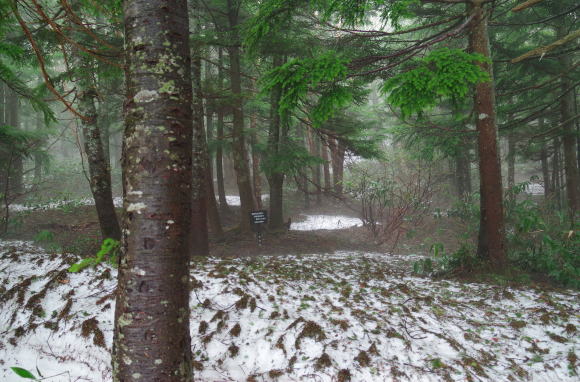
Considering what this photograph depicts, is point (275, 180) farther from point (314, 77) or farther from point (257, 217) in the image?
point (314, 77)

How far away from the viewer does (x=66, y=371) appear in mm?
3109

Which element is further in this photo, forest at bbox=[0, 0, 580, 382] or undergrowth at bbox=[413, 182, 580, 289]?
undergrowth at bbox=[413, 182, 580, 289]

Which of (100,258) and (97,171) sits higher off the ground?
(97,171)

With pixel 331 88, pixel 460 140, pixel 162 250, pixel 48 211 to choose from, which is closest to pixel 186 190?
pixel 162 250

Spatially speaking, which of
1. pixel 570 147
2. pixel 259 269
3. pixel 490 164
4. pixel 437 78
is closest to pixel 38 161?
pixel 259 269

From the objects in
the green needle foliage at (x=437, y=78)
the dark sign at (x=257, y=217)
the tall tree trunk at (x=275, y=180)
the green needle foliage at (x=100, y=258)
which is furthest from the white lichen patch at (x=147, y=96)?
the tall tree trunk at (x=275, y=180)

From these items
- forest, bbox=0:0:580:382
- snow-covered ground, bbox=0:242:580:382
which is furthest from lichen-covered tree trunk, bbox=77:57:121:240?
snow-covered ground, bbox=0:242:580:382

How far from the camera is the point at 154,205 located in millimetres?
1837

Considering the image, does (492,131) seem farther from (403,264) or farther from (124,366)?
(124,366)

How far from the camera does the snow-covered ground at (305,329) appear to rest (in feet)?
10.3

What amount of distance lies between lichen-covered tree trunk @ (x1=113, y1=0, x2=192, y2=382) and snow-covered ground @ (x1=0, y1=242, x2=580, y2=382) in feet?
4.82

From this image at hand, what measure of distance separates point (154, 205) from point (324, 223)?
48.9ft

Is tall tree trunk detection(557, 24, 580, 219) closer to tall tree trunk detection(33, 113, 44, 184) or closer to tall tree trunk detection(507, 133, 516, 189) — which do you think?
tall tree trunk detection(507, 133, 516, 189)

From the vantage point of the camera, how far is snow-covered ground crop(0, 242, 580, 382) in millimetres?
3141
